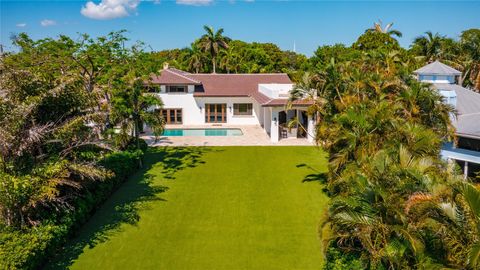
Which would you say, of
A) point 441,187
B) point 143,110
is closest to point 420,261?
point 441,187

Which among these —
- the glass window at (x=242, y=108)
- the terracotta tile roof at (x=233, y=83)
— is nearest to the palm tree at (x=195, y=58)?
the terracotta tile roof at (x=233, y=83)

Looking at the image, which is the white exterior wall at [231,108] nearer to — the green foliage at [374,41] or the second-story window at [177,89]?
the second-story window at [177,89]

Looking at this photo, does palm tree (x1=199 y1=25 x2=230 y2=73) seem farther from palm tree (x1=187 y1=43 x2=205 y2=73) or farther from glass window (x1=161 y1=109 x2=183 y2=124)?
glass window (x1=161 y1=109 x2=183 y2=124)

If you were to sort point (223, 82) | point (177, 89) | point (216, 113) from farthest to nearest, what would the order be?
point (223, 82) < point (216, 113) < point (177, 89)

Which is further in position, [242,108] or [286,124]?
[242,108]

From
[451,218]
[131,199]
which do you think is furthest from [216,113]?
[451,218]

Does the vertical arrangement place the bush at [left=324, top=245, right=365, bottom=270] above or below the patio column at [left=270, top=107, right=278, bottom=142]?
below

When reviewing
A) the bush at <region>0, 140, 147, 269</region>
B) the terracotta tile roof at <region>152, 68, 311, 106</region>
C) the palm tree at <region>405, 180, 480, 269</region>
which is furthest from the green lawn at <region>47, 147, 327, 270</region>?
the terracotta tile roof at <region>152, 68, 311, 106</region>

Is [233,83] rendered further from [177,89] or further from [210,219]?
[210,219]
